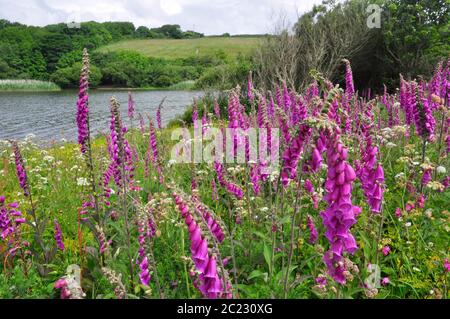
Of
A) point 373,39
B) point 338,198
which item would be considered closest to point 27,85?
point 373,39

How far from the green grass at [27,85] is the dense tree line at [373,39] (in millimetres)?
44022

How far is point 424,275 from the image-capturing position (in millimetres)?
3211

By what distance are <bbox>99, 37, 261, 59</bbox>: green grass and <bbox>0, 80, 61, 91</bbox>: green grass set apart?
20403mm

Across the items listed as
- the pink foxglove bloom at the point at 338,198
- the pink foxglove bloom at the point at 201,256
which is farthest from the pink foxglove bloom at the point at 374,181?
the pink foxglove bloom at the point at 201,256

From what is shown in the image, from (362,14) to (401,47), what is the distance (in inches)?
141

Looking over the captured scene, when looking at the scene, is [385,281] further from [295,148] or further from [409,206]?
[295,148]

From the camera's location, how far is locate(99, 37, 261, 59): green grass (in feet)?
252

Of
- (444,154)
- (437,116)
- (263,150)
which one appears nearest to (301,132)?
(263,150)

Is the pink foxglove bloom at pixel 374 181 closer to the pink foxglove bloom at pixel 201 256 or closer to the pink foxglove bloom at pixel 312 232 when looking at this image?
the pink foxglove bloom at pixel 312 232

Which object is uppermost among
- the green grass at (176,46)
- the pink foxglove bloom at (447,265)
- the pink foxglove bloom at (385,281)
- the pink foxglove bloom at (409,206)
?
the green grass at (176,46)

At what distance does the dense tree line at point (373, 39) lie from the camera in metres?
22.8

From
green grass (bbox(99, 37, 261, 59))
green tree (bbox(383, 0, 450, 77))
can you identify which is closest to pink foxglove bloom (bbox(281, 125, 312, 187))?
green tree (bbox(383, 0, 450, 77))

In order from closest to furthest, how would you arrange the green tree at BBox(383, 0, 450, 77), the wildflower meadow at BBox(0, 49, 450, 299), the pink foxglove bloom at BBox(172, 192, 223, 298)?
the pink foxglove bloom at BBox(172, 192, 223, 298)
the wildflower meadow at BBox(0, 49, 450, 299)
the green tree at BBox(383, 0, 450, 77)

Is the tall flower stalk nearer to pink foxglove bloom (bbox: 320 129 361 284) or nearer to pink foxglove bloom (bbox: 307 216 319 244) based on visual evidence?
pink foxglove bloom (bbox: 307 216 319 244)
